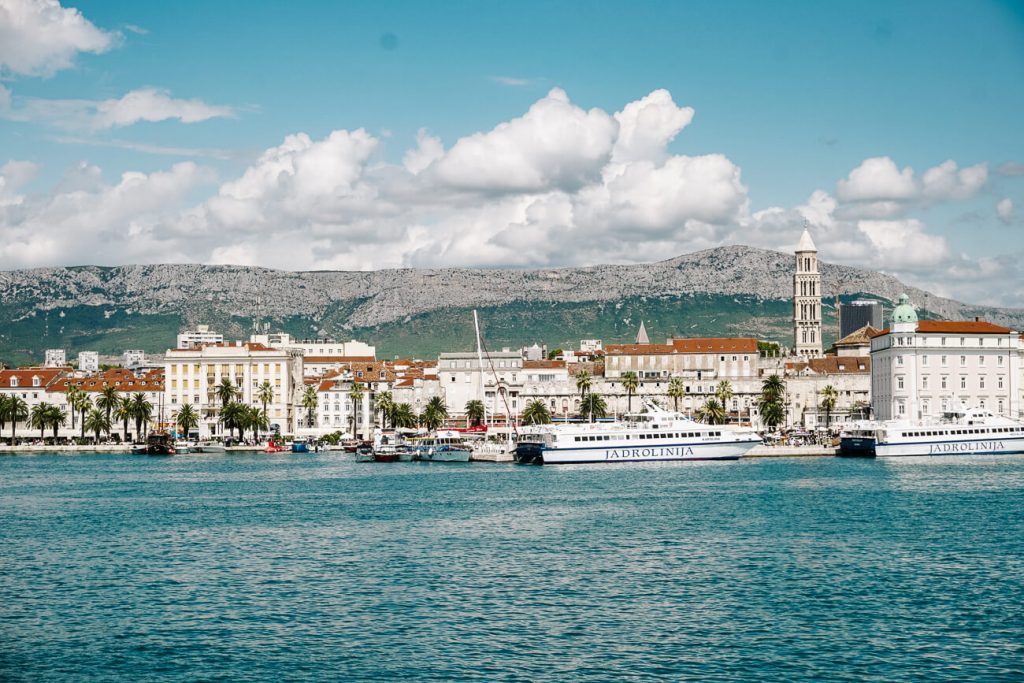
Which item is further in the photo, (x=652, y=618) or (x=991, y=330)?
(x=991, y=330)

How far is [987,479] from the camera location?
81812 mm

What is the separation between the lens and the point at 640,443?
107 meters

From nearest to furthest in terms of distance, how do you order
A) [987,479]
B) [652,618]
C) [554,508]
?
[652,618] → [554,508] → [987,479]

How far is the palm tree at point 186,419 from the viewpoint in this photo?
519ft

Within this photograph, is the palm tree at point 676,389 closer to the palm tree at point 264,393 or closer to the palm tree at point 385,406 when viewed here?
the palm tree at point 385,406

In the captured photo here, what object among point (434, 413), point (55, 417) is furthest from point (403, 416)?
point (55, 417)

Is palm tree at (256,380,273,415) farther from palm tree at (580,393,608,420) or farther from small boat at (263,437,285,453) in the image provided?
palm tree at (580,393,608,420)

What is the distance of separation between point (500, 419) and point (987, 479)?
89.8 meters

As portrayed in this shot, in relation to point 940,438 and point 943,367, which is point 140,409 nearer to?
point 943,367

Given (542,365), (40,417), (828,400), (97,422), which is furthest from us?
(542,365)

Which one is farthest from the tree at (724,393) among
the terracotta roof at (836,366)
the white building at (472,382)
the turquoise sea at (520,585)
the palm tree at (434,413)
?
the turquoise sea at (520,585)

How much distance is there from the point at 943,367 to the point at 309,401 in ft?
253

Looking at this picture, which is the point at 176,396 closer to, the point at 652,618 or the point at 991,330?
the point at 991,330

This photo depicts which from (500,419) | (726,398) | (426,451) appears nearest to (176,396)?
(500,419)
